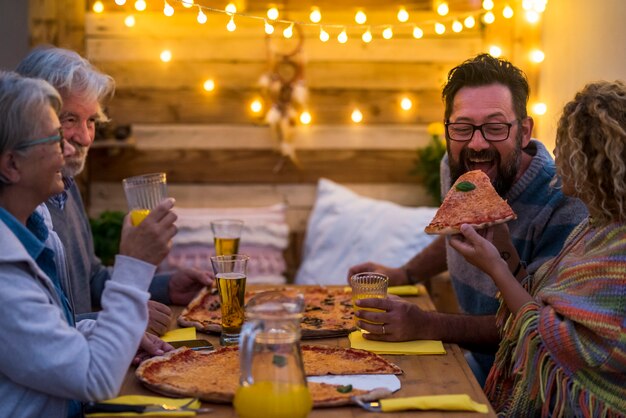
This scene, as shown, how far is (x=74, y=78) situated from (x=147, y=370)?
3.50 ft

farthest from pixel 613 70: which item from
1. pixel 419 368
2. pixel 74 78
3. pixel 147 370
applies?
pixel 147 370

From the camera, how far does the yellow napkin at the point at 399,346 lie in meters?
2.06

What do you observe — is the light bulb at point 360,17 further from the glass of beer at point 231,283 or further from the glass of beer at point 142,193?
the glass of beer at point 231,283

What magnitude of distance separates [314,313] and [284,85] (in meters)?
2.23

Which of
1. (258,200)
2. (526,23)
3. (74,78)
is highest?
(526,23)

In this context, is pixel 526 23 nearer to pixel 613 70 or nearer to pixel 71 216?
pixel 613 70

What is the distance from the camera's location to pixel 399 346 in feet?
6.91

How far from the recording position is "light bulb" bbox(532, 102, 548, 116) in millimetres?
4258

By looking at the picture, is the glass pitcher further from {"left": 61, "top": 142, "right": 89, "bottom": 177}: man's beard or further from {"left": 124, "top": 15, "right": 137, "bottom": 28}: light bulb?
{"left": 124, "top": 15, "right": 137, "bottom": 28}: light bulb

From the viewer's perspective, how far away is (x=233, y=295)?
2066mm

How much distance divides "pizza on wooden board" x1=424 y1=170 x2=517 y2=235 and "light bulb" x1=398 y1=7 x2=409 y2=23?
86.9 inches

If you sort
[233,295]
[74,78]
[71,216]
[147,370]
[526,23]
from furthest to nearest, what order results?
1. [526,23]
2. [71,216]
3. [74,78]
4. [233,295]
5. [147,370]

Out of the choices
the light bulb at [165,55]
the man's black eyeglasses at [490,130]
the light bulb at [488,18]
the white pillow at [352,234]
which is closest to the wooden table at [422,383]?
the man's black eyeglasses at [490,130]

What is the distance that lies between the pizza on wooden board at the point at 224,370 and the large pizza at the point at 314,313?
20 centimetres
